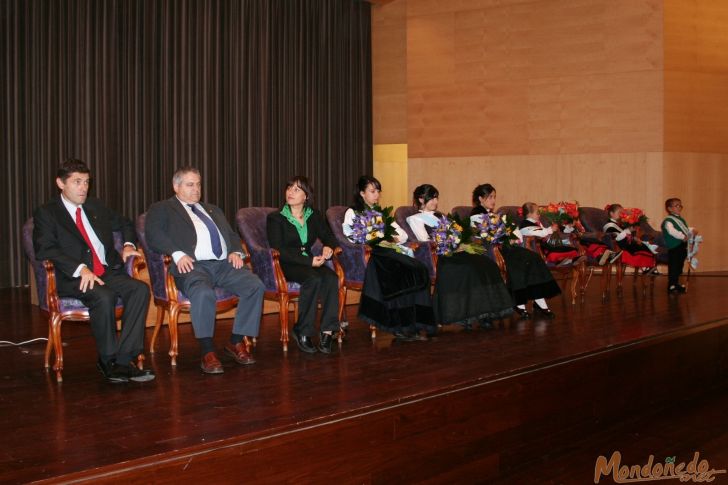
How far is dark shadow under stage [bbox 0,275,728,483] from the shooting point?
317 cm

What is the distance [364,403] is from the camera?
3.75m

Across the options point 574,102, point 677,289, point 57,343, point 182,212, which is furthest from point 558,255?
point 57,343

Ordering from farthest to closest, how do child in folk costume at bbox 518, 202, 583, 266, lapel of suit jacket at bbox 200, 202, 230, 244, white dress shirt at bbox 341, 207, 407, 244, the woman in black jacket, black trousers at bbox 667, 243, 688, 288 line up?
black trousers at bbox 667, 243, 688, 288, child in folk costume at bbox 518, 202, 583, 266, white dress shirt at bbox 341, 207, 407, 244, the woman in black jacket, lapel of suit jacket at bbox 200, 202, 230, 244

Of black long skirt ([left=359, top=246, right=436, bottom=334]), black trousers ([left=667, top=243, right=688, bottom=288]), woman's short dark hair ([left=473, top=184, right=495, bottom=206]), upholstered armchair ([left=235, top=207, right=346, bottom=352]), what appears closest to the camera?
upholstered armchair ([left=235, top=207, right=346, bottom=352])

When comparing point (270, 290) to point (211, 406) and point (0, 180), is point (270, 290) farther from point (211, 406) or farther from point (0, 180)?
point (0, 180)

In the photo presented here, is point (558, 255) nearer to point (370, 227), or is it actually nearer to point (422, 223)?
point (422, 223)

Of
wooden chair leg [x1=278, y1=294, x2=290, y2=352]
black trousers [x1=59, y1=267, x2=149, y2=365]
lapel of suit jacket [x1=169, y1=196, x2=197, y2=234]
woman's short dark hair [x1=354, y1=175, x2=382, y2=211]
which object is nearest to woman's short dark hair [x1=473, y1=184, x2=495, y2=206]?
woman's short dark hair [x1=354, y1=175, x2=382, y2=211]

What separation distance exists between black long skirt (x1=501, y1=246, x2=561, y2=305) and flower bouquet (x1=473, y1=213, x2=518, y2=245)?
20cm

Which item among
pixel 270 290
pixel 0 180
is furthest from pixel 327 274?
pixel 0 180

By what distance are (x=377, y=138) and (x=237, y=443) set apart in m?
10.6

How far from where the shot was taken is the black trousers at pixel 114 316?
427cm

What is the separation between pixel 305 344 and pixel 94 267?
1349mm

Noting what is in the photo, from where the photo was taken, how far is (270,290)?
5340 mm

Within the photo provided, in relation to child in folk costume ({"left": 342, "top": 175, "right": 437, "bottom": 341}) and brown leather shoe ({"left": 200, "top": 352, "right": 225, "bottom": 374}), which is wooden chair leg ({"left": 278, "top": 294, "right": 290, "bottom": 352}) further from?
brown leather shoe ({"left": 200, "top": 352, "right": 225, "bottom": 374})
